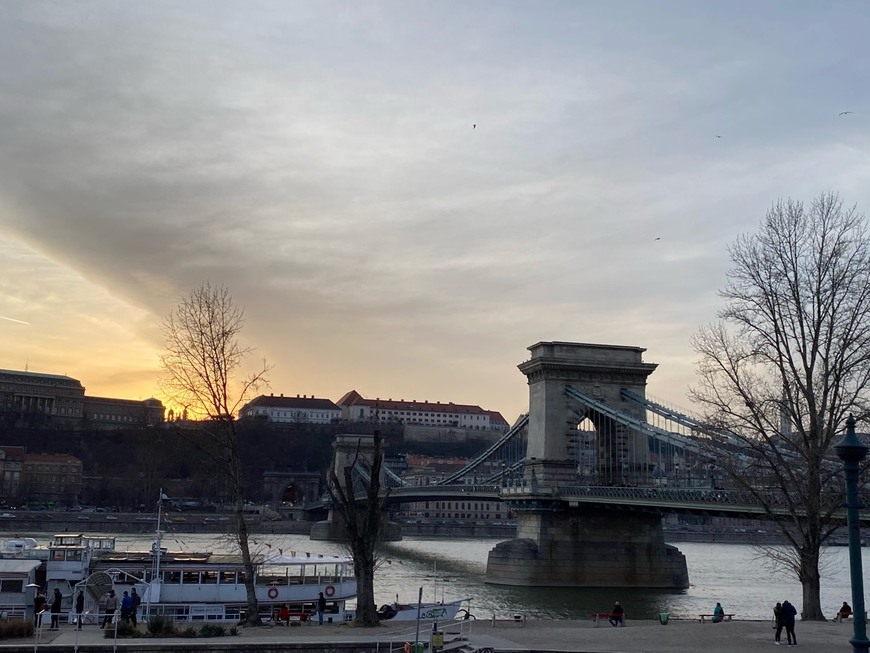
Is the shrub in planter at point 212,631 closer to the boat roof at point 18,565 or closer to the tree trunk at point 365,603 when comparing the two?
the tree trunk at point 365,603

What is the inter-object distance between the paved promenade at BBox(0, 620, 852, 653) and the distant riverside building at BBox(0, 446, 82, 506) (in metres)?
138

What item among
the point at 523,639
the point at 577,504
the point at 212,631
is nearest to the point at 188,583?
the point at 212,631

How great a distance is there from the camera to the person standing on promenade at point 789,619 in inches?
998

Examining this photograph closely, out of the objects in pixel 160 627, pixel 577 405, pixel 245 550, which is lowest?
pixel 160 627

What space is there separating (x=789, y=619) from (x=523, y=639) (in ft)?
22.2

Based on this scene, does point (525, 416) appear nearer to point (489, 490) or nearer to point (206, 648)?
point (489, 490)

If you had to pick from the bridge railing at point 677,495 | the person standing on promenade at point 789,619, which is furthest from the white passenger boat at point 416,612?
the person standing on promenade at point 789,619

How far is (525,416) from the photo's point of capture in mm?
71938

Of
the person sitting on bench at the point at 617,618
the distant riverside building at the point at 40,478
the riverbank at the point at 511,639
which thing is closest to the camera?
the riverbank at the point at 511,639

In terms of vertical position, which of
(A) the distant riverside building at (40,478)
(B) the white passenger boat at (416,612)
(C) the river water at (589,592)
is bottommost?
(C) the river water at (589,592)

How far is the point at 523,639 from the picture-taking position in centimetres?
2669

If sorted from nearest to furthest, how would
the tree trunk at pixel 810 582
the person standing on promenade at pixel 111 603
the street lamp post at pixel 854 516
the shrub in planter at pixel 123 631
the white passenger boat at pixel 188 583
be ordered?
the street lamp post at pixel 854 516 → the shrub in planter at pixel 123 631 → the tree trunk at pixel 810 582 → the person standing on promenade at pixel 111 603 → the white passenger boat at pixel 188 583

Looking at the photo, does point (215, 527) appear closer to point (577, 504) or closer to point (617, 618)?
point (577, 504)

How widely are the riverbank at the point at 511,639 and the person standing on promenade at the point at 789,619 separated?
11.1 inches
